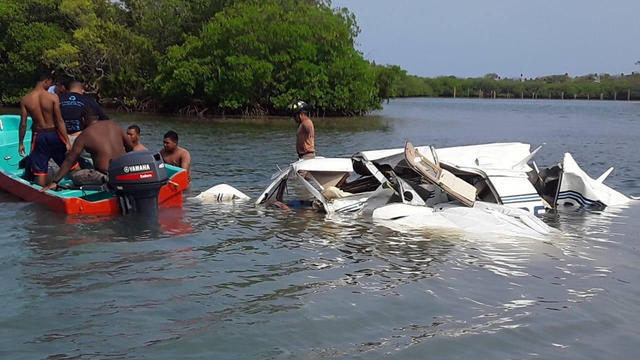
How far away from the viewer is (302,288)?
7.40 metres

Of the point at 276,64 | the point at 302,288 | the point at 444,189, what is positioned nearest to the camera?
the point at 302,288

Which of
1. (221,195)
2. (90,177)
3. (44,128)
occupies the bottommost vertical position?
(221,195)

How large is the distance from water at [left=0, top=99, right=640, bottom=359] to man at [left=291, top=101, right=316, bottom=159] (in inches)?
54.0

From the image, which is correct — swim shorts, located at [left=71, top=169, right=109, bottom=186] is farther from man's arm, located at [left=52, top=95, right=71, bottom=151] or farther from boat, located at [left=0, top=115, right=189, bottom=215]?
man's arm, located at [left=52, top=95, right=71, bottom=151]

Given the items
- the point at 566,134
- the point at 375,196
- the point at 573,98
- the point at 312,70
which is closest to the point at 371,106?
the point at 312,70

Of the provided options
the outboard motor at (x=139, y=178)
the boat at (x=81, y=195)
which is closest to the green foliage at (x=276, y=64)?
the boat at (x=81, y=195)

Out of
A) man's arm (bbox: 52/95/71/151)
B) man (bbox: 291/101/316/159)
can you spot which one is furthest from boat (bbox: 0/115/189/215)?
man (bbox: 291/101/316/159)

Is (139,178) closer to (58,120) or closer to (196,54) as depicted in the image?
(58,120)

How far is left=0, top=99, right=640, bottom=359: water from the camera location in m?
5.88

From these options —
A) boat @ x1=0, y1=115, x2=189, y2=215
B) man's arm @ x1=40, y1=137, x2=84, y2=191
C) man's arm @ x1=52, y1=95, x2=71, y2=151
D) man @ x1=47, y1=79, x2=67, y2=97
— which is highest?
man @ x1=47, y1=79, x2=67, y2=97

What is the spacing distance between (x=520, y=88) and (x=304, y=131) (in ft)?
364

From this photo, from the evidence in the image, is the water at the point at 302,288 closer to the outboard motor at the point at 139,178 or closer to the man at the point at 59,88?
the outboard motor at the point at 139,178

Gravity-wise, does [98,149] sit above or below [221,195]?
above

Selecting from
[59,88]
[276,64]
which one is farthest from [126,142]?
[276,64]
